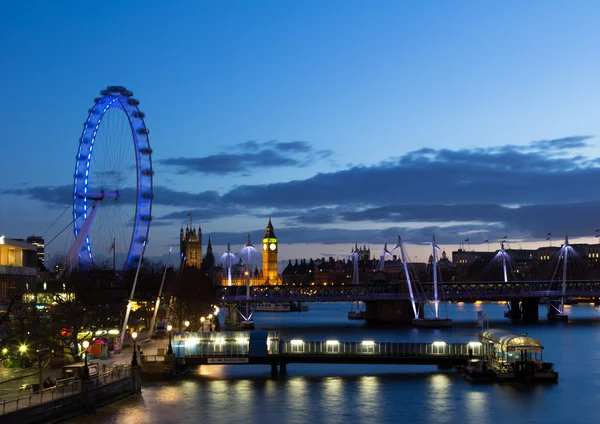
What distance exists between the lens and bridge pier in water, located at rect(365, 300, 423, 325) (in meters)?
150

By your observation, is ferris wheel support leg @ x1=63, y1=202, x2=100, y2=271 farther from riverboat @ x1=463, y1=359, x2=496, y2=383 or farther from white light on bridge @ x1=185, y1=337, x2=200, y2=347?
riverboat @ x1=463, y1=359, x2=496, y2=383

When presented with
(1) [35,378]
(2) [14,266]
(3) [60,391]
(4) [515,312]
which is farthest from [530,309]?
(3) [60,391]

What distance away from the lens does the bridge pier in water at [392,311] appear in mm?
149750

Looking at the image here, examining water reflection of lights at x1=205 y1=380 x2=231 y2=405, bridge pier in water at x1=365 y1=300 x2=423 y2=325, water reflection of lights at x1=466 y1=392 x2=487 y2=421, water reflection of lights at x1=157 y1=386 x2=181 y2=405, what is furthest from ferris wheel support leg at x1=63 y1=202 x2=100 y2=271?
bridge pier in water at x1=365 y1=300 x2=423 y2=325

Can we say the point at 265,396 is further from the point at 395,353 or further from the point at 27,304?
the point at 27,304

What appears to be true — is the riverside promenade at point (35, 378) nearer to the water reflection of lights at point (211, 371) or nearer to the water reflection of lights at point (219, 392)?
the water reflection of lights at point (211, 371)

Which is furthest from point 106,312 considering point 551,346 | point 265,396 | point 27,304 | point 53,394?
point 551,346

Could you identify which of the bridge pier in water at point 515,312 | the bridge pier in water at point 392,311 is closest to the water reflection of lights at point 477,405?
the bridge pier in water at point 392,311

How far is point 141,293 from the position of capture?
402ft

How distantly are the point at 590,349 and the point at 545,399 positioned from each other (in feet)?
124

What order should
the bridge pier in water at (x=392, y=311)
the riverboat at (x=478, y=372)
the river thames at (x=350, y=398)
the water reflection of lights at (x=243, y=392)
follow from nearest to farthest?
the river thames at (x=350, y=398), the water reflection of lights at (x=243, y=392), the riverboat at (x=478, y=372), the bridge pier in water at (x=392, y=311)

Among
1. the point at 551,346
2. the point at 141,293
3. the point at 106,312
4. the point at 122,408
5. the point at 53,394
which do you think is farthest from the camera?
the point at 141,293

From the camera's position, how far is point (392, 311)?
153000mm

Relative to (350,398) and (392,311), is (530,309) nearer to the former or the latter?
(392,311)
